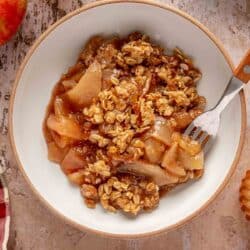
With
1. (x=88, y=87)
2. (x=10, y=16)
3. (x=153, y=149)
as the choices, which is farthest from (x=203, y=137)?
(x=10, y=16)

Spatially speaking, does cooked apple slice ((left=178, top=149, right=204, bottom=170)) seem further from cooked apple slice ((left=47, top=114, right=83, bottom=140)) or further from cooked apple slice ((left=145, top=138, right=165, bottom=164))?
cooked apple slice ((left=47, top=114, right=83, bottom=140))

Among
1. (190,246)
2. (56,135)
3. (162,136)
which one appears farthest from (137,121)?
(190,246)

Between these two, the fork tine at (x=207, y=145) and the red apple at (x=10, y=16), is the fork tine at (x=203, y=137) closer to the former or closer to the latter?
the fork tine at (x=207, y=145)

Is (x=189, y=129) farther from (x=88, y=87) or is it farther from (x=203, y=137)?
(x=88, y=87)

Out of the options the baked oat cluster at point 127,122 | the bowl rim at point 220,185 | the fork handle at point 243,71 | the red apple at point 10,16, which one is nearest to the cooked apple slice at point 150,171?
the baked oat cluster at point 127,122

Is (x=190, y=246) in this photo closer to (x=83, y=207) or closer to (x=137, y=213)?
(x=137, y=213)
